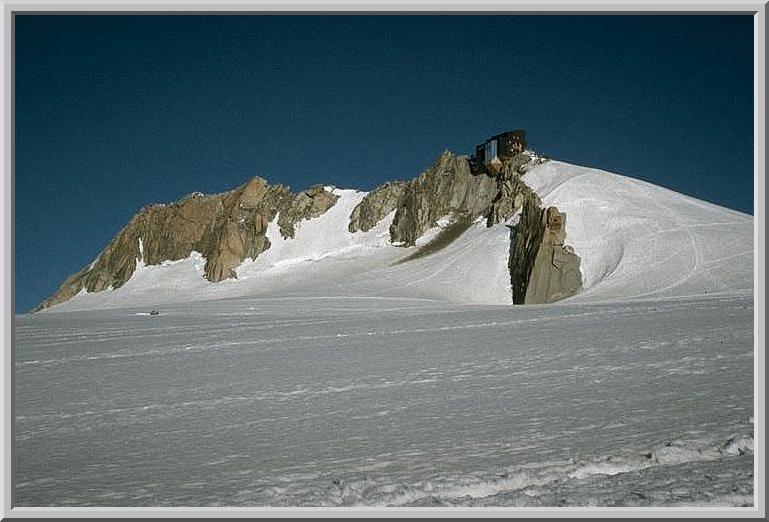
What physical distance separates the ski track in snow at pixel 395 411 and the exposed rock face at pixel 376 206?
62.6 meters

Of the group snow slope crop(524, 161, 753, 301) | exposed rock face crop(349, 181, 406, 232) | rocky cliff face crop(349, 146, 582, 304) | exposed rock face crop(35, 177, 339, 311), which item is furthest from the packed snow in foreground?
exposed rock face crop(35, 177, 339, 311)

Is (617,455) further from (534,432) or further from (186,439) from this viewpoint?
(186,439)

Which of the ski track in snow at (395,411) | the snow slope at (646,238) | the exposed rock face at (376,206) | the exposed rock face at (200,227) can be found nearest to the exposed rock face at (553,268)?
the snow slope at (646,238)

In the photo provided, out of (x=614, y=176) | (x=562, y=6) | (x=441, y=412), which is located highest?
(x=614, y=176)

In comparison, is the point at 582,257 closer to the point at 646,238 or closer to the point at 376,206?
the point at 646,238

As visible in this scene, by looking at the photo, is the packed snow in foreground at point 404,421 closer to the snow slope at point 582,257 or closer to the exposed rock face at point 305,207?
the snow slope at point 582,257

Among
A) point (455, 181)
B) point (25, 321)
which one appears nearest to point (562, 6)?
point (25, 321)

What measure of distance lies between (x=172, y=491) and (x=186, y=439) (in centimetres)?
170

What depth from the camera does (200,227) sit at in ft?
305

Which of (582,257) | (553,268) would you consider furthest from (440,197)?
(582,257)

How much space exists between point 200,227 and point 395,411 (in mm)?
90251

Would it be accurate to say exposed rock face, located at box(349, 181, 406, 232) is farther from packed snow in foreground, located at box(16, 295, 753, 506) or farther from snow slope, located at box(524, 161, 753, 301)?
packed snow in foreground, located at box(16, 295, 753, 506)

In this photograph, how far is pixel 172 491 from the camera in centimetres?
428

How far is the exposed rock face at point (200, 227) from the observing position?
86750 millimetres
